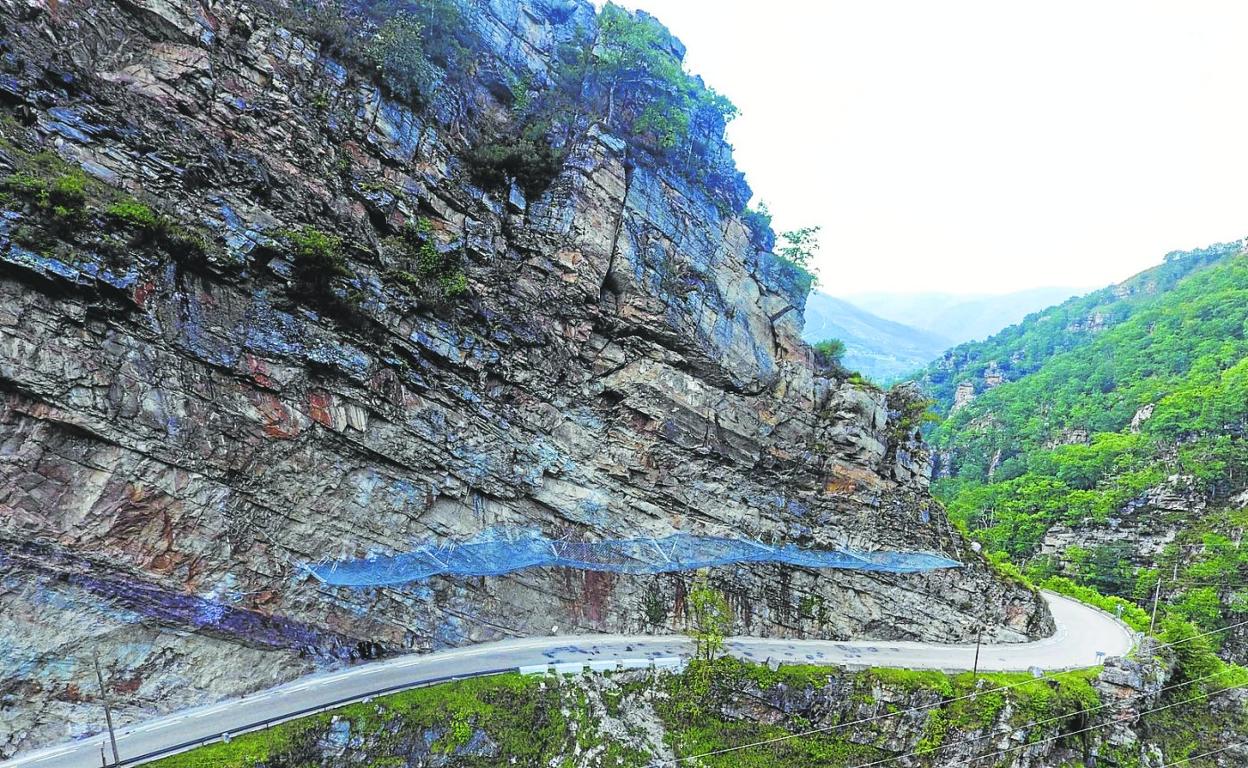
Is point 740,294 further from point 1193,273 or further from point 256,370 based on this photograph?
point 1193,273

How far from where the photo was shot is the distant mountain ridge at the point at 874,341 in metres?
146

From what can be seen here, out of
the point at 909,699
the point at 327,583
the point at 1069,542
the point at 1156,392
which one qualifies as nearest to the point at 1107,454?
the point at 1069,542

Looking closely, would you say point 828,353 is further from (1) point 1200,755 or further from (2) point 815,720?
(1) point 1200,755

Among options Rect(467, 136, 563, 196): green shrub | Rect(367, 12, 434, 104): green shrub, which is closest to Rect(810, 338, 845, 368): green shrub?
Rect(467, 136, 563, 196): green shrub

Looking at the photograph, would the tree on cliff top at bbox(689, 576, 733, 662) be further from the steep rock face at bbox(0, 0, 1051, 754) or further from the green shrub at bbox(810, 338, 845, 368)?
the green shrub at bbox(810, 338, 845, 368)

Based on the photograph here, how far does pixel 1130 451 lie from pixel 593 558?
5215 cm

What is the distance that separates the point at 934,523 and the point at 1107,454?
3118cm

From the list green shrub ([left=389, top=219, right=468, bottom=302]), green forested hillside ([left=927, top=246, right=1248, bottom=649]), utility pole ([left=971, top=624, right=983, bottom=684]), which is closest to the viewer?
utility pole ([left=971, top=624, right=983, bottom=684])

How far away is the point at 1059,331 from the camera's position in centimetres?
9550

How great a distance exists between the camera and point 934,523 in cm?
3284

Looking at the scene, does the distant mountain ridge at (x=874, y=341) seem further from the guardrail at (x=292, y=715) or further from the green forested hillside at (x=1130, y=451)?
the guardrail at (x=292, y=715)

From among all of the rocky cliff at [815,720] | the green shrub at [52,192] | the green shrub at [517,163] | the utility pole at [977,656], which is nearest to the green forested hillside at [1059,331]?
the utility pole at [977,656]

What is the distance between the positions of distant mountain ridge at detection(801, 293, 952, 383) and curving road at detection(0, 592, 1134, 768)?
108019 millimetres

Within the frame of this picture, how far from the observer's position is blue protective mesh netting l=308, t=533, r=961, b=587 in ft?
72.5
